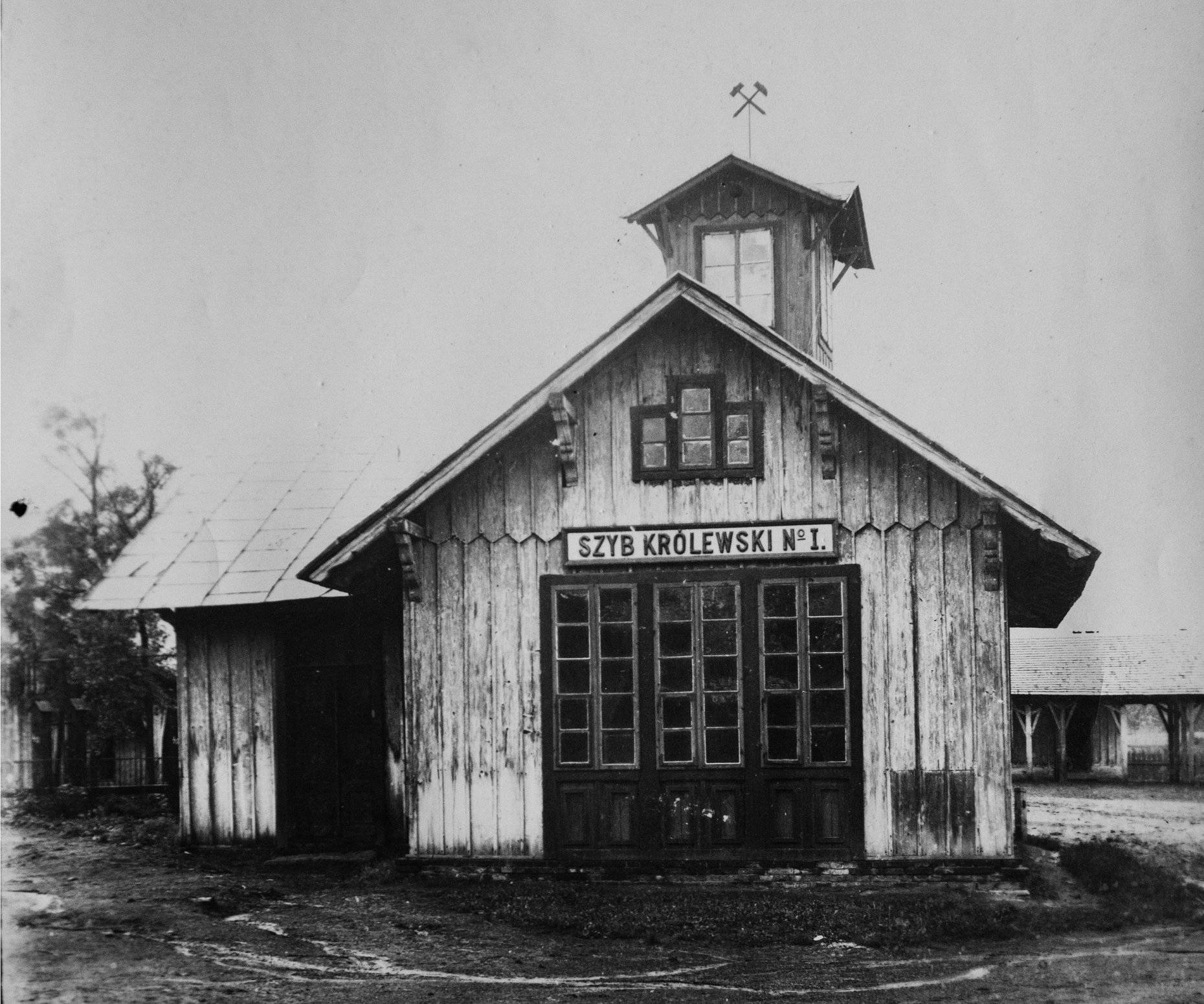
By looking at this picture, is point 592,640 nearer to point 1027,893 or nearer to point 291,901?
point 291,901

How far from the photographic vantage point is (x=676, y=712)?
40.8 ft

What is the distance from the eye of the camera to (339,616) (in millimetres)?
15023

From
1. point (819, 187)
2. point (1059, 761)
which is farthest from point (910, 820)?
point (1059, 761)

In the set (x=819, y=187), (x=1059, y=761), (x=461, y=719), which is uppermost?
(x=819, y=187)

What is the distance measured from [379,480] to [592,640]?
15.5 feet

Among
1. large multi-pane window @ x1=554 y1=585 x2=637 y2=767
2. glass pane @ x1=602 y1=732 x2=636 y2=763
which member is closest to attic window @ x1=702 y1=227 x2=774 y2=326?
large multi-pane window @ x1=554 y1=585 x2=637 y2=767

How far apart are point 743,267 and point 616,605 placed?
6.30 m

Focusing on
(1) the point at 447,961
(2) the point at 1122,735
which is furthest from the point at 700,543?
(2) the point at 1122,735

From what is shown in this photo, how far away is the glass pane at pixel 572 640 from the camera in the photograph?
12.6m

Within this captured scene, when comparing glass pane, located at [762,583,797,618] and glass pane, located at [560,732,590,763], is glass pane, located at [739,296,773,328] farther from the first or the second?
glass pane, located at [560,732,590,763]

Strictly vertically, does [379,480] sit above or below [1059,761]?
above

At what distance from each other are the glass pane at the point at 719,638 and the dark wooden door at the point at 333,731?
14.9 feet

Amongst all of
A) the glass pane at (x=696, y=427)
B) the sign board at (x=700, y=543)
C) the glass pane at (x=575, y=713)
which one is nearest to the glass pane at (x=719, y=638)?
the sign board at (x=700, y=543)

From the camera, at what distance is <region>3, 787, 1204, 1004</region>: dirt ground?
9.19 m
